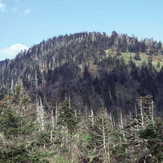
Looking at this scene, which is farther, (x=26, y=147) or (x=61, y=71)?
(x=61, y=71)

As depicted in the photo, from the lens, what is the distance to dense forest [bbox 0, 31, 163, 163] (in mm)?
13312

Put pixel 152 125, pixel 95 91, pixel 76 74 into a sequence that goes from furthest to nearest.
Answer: pixel 76 74 → pixel 95 91 → pixel 152 125

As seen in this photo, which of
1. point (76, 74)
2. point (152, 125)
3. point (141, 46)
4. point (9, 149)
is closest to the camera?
point (9, 149)

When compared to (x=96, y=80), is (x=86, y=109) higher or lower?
lower

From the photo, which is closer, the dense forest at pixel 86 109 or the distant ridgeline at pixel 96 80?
the dense forest at pixel 86 109

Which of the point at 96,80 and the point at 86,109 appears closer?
the point at 86,109

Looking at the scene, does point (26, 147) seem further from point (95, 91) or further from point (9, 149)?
point (95, 91)

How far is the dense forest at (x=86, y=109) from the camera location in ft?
43.7

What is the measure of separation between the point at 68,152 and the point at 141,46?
18102 centimetres

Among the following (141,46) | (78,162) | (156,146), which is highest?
(141,46)

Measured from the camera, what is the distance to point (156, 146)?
12.5m

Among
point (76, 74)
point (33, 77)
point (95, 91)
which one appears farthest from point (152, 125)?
point (33, 77)

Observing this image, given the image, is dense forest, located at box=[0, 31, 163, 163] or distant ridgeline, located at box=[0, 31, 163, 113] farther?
distant ridgeline, located at box=[0, 31, 163, 113]

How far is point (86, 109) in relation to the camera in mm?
72438
